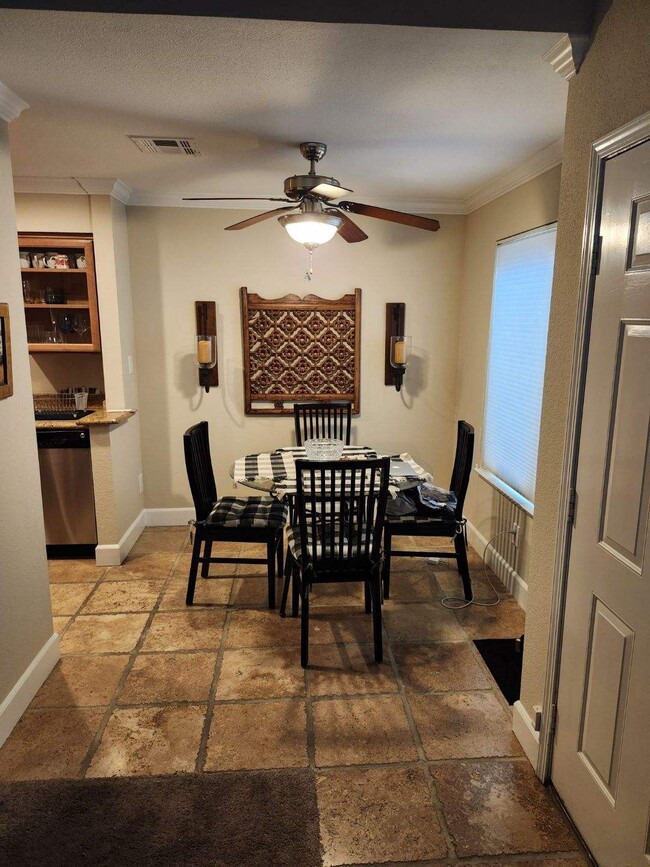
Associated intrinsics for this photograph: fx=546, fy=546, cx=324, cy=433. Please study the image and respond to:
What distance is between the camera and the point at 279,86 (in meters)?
2.10

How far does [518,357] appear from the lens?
330cm

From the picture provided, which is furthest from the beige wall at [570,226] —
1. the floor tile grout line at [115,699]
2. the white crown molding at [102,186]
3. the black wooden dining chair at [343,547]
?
the white crown molding at [102,186]

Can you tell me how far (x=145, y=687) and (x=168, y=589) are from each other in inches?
38.3

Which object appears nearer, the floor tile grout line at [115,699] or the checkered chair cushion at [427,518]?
the floor tile grout line at [115,699]

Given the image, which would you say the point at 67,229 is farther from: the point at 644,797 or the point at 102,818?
the point at 644,797

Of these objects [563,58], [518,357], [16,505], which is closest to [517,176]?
[518,357]

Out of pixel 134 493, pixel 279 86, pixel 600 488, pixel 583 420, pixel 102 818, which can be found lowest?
pixel 102 818

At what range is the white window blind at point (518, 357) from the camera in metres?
3.02

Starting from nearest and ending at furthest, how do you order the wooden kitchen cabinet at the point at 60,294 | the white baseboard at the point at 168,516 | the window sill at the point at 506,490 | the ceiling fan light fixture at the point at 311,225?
the ceiling fan light fixture at the point at 311,225 → the window sill at the point at 506,490 → the wooden kitchen cabinet at the point at 60,294 → the white baseboard at the point at 168,516

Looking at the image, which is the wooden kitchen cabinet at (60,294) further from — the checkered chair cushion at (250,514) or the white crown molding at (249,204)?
the checkered chair cushion at (250,514)

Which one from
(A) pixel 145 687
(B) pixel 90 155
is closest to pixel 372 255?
(B) pixel 90 155

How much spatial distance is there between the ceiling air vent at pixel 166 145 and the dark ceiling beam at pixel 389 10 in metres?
1.16

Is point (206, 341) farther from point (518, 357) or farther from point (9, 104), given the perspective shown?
point (518, 357)

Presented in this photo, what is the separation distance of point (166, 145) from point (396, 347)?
2.09 m
